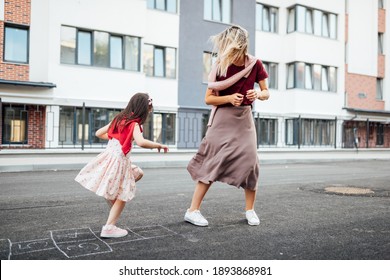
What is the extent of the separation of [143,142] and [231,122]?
1.08 meters

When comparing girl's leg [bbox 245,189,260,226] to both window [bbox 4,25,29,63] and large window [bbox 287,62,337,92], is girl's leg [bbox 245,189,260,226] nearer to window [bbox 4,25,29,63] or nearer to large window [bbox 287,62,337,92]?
window [bbox 4,25,29,63]

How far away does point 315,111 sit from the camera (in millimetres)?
24062

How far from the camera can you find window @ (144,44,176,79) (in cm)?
1942

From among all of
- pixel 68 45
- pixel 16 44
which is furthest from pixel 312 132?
pixel 16 44

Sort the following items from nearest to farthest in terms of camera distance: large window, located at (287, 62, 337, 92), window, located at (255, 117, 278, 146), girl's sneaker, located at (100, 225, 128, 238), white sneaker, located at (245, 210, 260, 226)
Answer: girl's sneaker, located at (100, 225, 128, 238) → white sneaker, located at (245, 210, 260, 226) → window, located at (255, 117, 278, 146) → large window, located at (287, 62, 337, 92)

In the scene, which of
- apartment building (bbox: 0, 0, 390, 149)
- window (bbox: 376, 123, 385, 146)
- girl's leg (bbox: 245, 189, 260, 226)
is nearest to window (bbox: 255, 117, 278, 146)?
apartment building (bbox: 0, 0, 390, 149)

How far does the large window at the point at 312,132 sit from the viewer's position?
2112cm

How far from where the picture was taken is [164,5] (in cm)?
1986

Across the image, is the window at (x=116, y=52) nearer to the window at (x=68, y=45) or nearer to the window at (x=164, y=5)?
the window at (x=68, y=45)

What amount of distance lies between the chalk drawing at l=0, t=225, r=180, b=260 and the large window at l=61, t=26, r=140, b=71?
14.3m

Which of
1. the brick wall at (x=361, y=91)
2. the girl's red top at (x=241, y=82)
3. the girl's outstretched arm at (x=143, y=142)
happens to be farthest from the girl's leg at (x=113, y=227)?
the brick wall at (x=361, y=91)

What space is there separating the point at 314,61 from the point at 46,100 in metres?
15.5

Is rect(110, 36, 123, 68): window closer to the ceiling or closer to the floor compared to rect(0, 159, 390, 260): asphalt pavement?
closer to the ceiling
